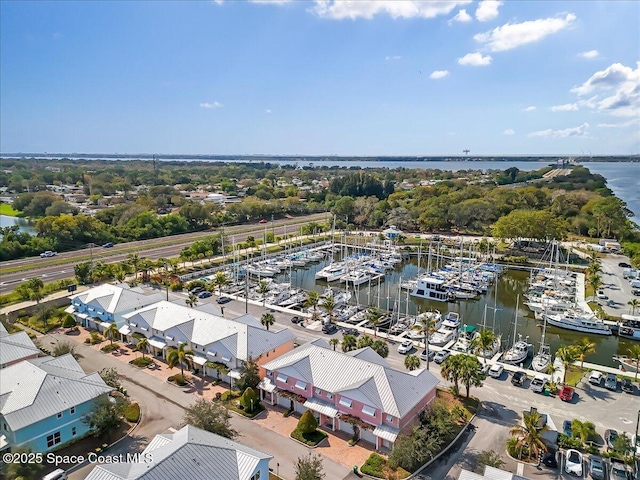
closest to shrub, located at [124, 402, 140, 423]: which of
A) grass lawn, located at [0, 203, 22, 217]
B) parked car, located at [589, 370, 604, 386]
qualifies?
parked car, located at [589, 370, 604, 386]

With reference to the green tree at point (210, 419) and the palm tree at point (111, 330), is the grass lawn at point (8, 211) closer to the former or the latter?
the palm tree at point (111, 330)

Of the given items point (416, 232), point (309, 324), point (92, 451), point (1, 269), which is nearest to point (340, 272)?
point (309, 324)

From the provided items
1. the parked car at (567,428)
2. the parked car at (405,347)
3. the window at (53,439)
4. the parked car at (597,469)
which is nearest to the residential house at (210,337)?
the parked car at (405,347)

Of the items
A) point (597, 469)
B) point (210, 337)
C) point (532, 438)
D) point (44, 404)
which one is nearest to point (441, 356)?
point (532, 438)

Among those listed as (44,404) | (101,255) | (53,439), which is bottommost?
(101,255)

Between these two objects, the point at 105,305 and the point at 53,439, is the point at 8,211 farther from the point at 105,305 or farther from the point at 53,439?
the point at 53,439

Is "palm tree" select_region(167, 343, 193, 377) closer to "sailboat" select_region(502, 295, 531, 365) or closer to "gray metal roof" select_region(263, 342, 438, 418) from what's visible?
"gray metal roof" select_region(263, 342, 438, 418)

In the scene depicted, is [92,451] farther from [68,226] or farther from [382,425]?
[68,226]
